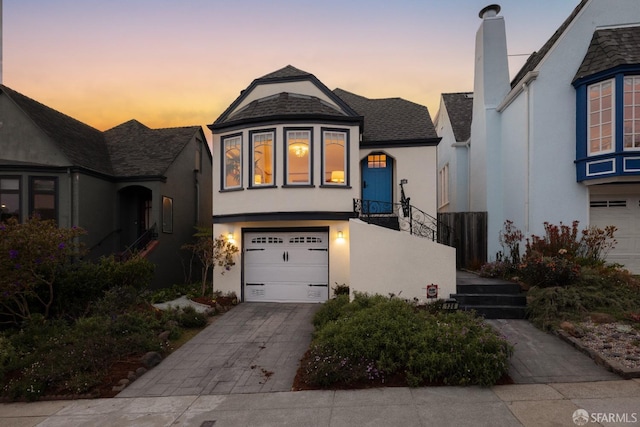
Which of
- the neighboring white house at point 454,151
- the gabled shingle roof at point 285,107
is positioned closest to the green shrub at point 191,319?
the gabled shingle roof at point 285,107

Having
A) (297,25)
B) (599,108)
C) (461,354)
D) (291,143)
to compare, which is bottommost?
(461,354)

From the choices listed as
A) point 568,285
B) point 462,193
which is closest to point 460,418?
point 568,285

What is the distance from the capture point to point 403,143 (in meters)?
12.6

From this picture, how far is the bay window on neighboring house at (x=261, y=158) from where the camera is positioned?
11.5 meters

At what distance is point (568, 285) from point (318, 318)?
602 cm

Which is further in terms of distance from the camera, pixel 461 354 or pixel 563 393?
pixel 461 354

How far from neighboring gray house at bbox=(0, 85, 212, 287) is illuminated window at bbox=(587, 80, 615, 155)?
1490 cm

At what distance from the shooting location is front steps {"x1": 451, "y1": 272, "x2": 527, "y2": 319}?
27.8 feet

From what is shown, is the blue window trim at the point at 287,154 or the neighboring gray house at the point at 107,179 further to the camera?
the neighboring gray house at the point at 107,179

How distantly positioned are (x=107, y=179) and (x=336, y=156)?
9611 millimetres

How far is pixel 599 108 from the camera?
10148mm

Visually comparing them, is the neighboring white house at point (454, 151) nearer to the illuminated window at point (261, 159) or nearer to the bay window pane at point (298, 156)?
the bay window pane at point (298, 156)

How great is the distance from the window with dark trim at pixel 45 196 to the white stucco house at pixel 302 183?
6.03 meters

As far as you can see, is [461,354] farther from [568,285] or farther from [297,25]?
[297,25]
